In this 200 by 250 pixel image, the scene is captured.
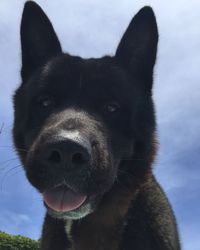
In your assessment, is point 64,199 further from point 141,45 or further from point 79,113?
point 141,45

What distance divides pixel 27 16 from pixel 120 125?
169 centimetres

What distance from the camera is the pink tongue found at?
5.12 m

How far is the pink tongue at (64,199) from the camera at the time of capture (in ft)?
16.8

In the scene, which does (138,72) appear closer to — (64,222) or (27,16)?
(27,16)

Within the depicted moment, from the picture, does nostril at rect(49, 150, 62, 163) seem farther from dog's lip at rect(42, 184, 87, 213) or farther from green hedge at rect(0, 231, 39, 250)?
green hedge at rect(0, 231, 39, 250)

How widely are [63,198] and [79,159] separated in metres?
0.52

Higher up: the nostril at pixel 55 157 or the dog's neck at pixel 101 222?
the nostril at pixel 55 157

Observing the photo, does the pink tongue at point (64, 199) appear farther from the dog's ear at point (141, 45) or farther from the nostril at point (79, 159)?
the dog's ear at point (141, 45)

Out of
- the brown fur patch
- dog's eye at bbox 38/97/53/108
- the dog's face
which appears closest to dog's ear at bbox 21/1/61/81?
the dog's face

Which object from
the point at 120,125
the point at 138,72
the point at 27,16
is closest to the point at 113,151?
the point at 120,125

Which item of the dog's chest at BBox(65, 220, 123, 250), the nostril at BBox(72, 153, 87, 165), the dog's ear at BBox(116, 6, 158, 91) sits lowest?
the dog's chest at BBox(65, 220, 123, 250)

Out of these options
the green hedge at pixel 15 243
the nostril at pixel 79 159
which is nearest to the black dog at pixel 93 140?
the nostril at pixel 79 159

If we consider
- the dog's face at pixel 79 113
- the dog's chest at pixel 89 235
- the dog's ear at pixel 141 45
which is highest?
the dog's ear at pixel 141 45

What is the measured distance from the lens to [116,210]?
18.6 feet
